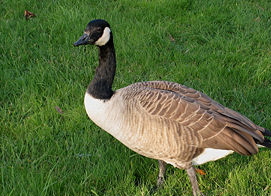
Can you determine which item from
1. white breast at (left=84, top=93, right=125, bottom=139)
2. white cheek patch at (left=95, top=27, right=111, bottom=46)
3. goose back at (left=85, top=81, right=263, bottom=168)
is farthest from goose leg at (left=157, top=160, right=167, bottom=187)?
white cheek patch at (left=95, top=27, right=111, bottom=46)

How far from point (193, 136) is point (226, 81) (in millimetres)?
1916

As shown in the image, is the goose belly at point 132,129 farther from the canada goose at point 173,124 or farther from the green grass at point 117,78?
the green grass at point 117,78

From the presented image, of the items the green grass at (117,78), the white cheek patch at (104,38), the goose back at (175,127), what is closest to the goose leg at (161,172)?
the green grass at (117,78)

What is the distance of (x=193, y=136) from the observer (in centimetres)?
293

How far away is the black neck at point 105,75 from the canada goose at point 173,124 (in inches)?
2.2

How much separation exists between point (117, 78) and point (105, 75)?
1.27m

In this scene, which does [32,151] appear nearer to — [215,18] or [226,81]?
[226,81]

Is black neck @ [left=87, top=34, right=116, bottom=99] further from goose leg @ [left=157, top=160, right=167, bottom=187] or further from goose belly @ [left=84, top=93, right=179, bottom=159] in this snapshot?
goose leg @ [left=157, top=160, right=167, bottom=187]

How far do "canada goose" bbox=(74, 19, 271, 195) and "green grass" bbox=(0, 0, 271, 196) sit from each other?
389 millimetres

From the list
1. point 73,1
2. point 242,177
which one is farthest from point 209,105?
point 73,1

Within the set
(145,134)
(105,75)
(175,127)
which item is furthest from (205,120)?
(105,75)

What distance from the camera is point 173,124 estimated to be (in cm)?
292

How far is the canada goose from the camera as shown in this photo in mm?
2930

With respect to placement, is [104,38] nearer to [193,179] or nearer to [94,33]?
[94,33]
